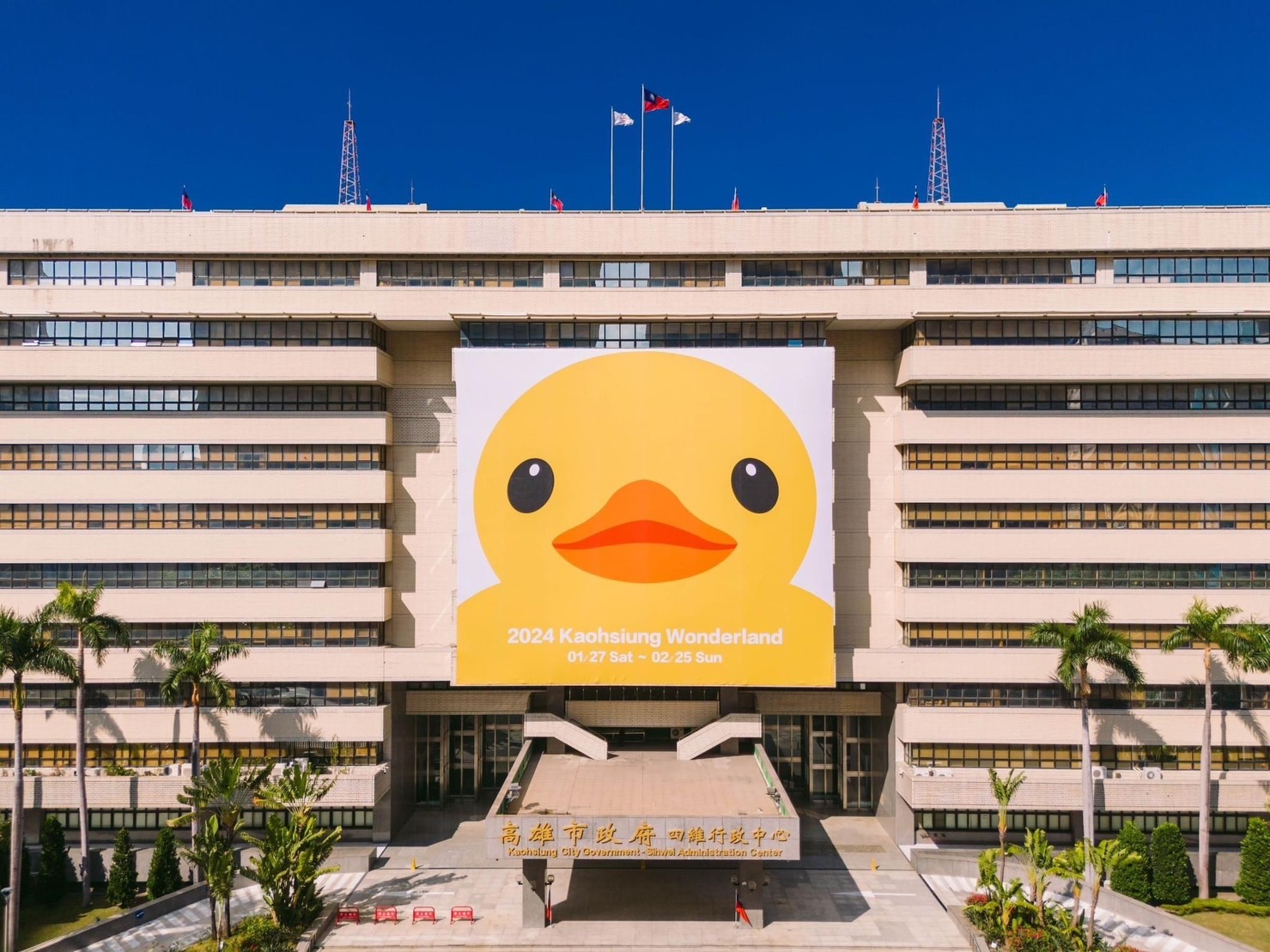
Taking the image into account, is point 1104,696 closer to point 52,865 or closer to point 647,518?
point 647,518

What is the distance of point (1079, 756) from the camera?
1485 inches

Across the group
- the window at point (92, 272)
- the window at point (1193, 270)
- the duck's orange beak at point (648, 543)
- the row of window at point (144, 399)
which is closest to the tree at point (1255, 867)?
the window at point (1193, 270)

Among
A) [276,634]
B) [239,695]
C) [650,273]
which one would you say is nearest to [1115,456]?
[650,273]

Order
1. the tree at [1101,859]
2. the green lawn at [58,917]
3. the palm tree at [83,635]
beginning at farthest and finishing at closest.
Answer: the palm tree at [83,635] → the green lawn at [58,917] → the tree at [1101,859]

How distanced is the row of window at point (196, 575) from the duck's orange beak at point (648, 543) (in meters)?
11.3

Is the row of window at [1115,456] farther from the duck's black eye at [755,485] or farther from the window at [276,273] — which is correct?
the window at [276,273]

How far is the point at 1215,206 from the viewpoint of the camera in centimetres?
3834

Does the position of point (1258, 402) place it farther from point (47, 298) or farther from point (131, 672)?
point (47, 298)

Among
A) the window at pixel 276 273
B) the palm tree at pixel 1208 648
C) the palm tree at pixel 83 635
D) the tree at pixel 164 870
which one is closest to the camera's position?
the tree at pixel 164 870

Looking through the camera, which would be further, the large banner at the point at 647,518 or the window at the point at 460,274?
the window at the point at 460,274

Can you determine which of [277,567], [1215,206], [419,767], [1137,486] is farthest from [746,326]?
[419,767]

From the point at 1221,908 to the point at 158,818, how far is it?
49752mm

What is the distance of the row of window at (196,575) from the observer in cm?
3822

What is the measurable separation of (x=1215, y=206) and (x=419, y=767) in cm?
5166
